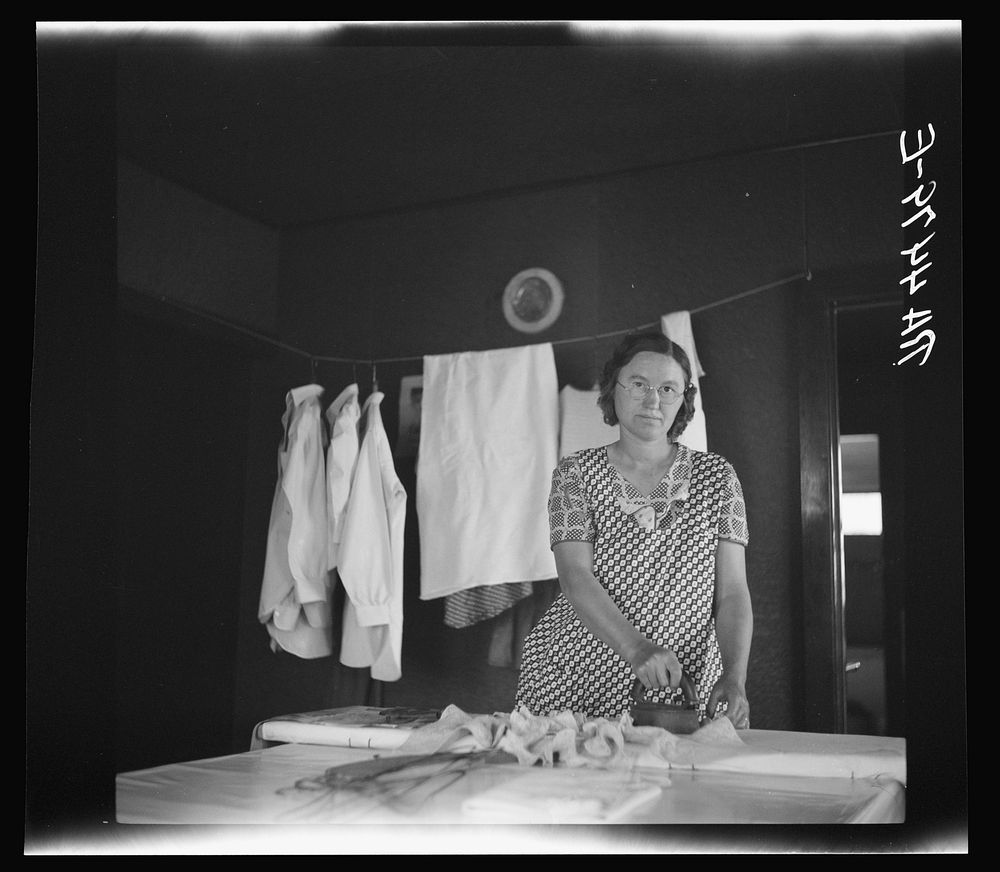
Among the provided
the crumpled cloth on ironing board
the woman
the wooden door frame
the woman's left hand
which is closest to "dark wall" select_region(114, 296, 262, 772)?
the crumpled cloth on ironing board

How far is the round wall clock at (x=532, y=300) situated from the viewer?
2338 millimetres

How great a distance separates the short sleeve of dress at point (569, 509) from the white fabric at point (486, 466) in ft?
0.09

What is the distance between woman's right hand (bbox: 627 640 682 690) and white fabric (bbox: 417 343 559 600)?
27 centimetres

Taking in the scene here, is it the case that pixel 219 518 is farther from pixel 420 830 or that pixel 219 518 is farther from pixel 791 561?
pixel 791 561

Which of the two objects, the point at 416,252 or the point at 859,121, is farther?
the point at 416,252

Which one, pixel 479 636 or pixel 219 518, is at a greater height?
pixel 219 518

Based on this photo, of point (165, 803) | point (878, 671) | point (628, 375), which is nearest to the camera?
point (165, 803)

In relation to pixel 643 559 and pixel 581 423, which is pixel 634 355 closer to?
pixel 581 423

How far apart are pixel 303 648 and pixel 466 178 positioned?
103cm

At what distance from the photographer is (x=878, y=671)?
2.11 metres

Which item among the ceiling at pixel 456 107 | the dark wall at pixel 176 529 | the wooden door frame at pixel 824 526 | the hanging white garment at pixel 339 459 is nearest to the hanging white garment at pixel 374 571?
the hanging white garment at pixel 339 459

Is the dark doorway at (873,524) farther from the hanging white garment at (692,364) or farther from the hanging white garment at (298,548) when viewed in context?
the hanging white garment at (298,548)

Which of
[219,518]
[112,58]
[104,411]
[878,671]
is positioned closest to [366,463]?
[219,518]

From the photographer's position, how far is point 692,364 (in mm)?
2250
